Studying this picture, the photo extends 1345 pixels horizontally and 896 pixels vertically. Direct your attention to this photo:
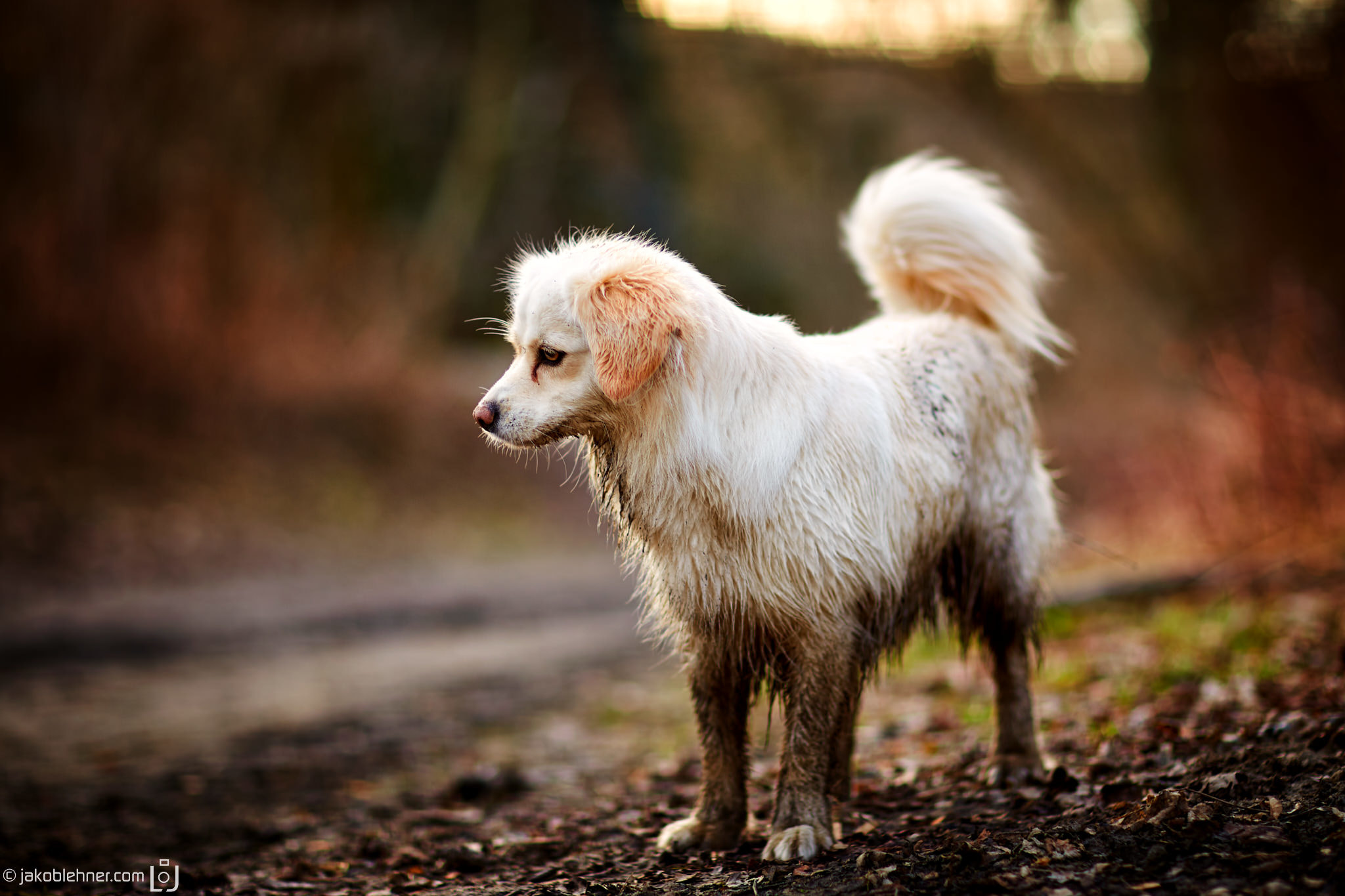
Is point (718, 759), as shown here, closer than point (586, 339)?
No

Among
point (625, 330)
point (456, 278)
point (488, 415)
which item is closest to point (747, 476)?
point (625, 330)

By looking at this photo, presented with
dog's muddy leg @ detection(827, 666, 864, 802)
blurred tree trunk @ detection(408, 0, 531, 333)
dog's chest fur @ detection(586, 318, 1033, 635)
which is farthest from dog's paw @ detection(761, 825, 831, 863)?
blurred tree trunk @ detection(408, 0, 531, 333)

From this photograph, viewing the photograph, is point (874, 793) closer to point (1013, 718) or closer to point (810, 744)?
point (1013, 718)

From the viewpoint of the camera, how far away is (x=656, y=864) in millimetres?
3588

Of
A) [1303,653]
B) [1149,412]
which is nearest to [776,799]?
[1303,653]

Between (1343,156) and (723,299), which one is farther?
(1343,156)

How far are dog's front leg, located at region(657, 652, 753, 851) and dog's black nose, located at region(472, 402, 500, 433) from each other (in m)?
1.08

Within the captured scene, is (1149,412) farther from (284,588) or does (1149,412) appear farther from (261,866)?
(261,866)

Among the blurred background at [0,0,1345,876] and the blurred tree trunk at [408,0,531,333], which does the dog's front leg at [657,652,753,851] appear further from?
the blurred tree trunk at [408,0,531,333]

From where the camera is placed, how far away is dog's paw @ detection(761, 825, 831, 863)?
3.32 meters

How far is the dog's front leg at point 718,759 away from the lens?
12.1 feet

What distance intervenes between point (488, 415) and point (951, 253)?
2.19 m

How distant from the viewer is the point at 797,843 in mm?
3344

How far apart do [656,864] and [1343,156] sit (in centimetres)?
1246
